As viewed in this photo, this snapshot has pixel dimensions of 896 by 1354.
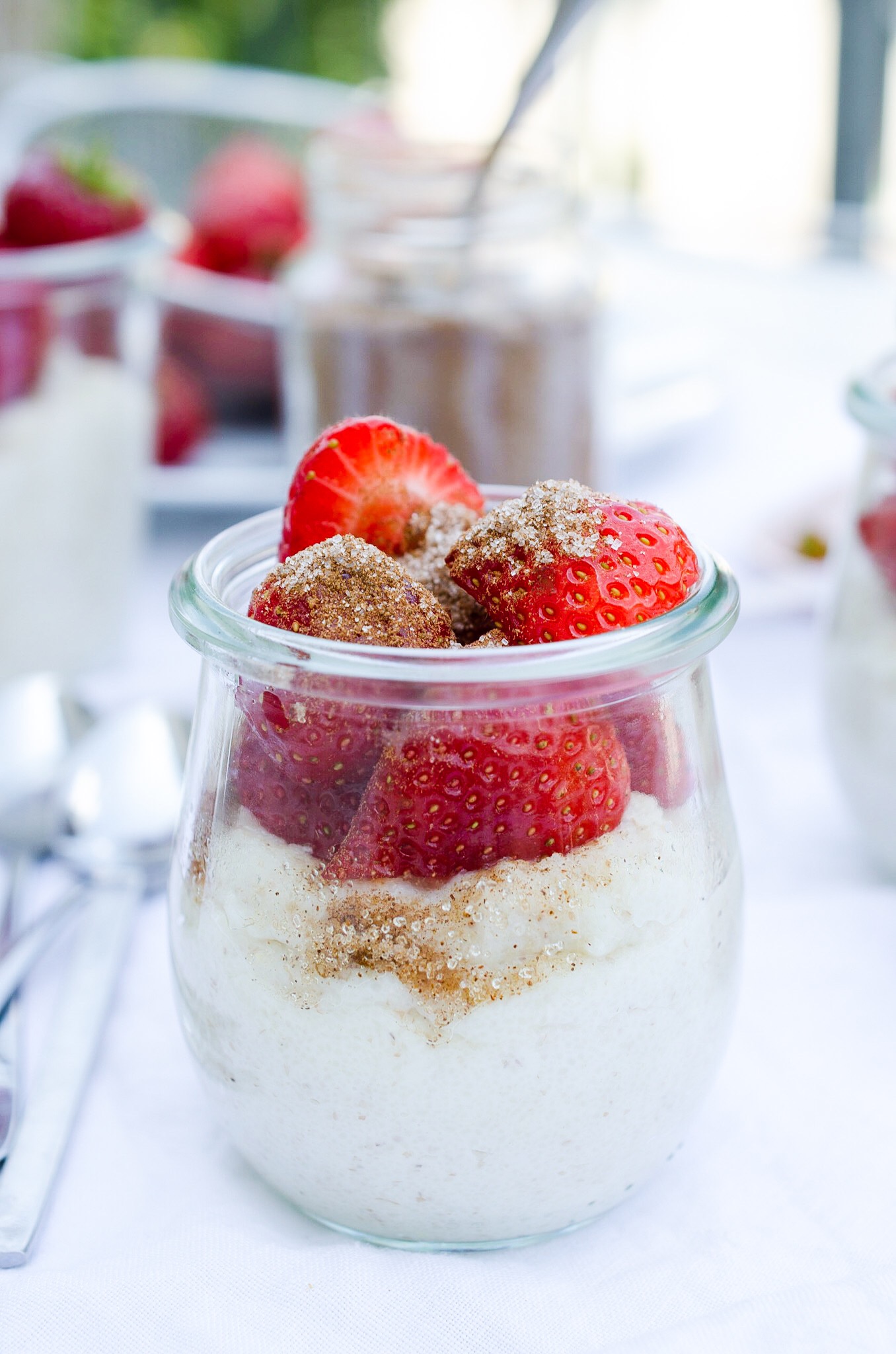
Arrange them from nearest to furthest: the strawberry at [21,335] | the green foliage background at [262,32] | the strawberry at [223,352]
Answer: the strawberry at [21,335], the strawberry at [223,352], the green foliage background at [262,32]

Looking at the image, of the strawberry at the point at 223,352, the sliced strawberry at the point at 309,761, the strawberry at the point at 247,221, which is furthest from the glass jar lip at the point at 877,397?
the strawberry at the point at 247,221

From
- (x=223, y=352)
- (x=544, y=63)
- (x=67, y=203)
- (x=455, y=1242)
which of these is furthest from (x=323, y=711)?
(x=223, y=352)

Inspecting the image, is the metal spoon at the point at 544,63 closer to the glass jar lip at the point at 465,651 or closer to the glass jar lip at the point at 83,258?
the glass jar lip at the point at 83,258

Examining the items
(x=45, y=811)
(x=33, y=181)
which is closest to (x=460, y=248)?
(x=33, y=181)

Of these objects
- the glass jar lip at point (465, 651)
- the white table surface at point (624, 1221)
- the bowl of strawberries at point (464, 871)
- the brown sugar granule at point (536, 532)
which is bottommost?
the white table surface at point (624, 1221)

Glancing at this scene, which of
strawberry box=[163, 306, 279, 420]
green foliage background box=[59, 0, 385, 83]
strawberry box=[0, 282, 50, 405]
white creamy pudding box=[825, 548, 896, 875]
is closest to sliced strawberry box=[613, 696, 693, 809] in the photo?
white creamy pudding box=[825, 548, 896, 875]

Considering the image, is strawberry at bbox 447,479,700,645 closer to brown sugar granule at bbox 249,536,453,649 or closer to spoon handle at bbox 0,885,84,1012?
brown sugar granule at bbox 249,536,453,649

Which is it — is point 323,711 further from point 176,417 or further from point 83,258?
point 176,417

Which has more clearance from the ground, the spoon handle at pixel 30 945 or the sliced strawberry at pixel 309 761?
the sliced strawberry at pixel 309 761
